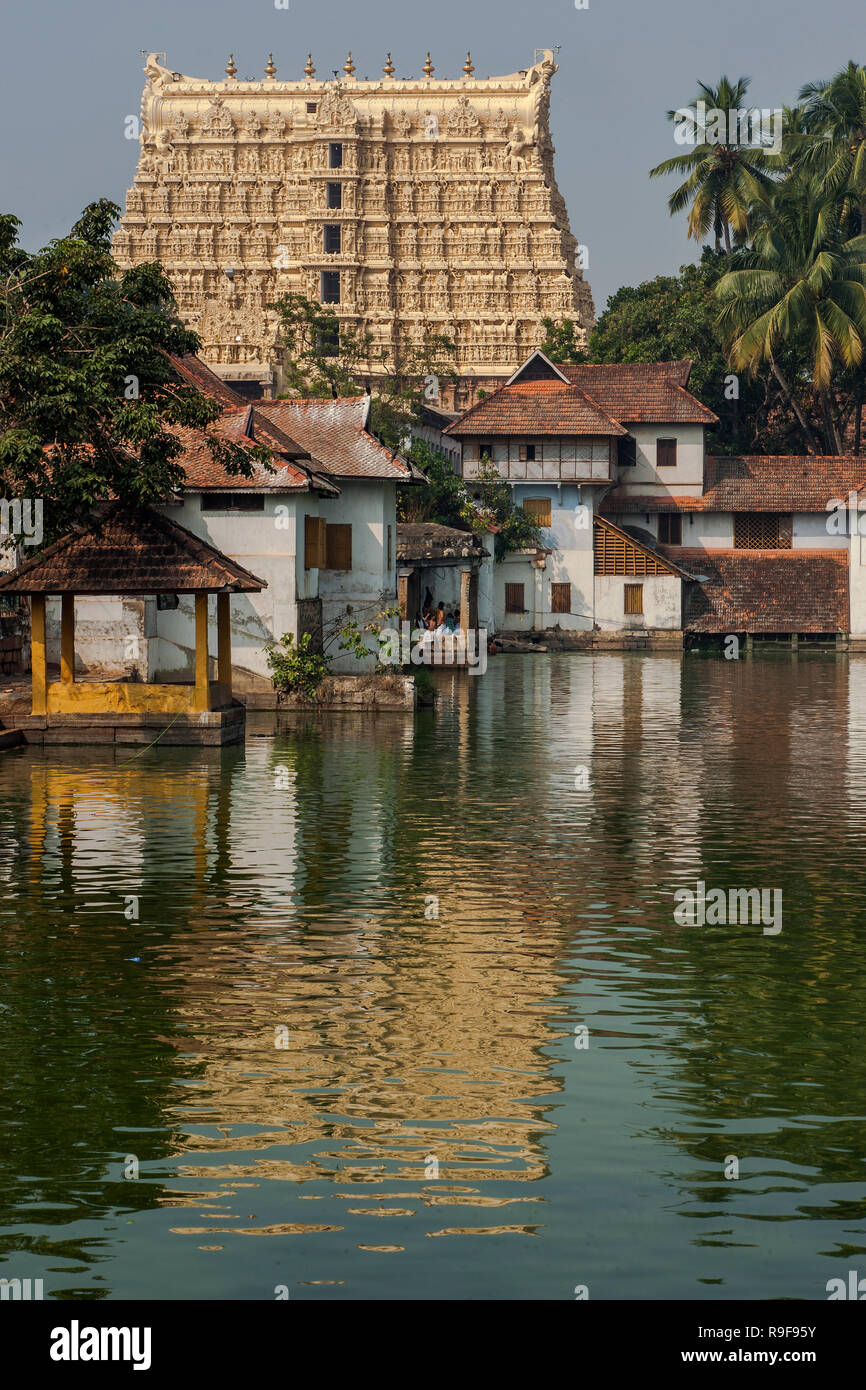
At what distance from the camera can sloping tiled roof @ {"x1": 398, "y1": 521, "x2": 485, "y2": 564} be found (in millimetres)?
44781

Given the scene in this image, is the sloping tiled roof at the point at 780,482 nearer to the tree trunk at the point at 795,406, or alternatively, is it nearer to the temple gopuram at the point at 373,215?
the tree trunk at the point at 795,406

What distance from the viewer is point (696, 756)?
2742 cm

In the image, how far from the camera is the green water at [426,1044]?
826 cm

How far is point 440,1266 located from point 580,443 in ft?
177

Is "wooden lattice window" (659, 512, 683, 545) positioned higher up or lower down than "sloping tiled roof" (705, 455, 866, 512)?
lower down

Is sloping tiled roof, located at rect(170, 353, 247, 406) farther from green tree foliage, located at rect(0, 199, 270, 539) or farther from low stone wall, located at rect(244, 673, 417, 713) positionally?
green tree foliage, located at rect(0, 199, 270, 539)

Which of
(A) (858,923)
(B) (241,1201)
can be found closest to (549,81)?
(A) (858,923)

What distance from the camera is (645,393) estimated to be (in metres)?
64.6

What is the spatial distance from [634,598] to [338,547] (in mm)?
23473

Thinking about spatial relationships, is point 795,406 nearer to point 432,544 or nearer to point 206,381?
point 432,544

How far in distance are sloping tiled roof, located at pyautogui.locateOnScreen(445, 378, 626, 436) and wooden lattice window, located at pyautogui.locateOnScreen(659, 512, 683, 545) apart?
498 cm

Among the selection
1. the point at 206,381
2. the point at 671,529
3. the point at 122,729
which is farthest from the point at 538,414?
the point at 122,729

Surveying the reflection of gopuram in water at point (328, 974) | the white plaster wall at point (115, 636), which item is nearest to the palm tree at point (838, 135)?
the white plaster wall at point (115, 636)

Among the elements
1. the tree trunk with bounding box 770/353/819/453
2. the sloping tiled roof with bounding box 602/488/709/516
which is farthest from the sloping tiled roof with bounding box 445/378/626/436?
the tree trunk with bounding box 770/353/819/453
